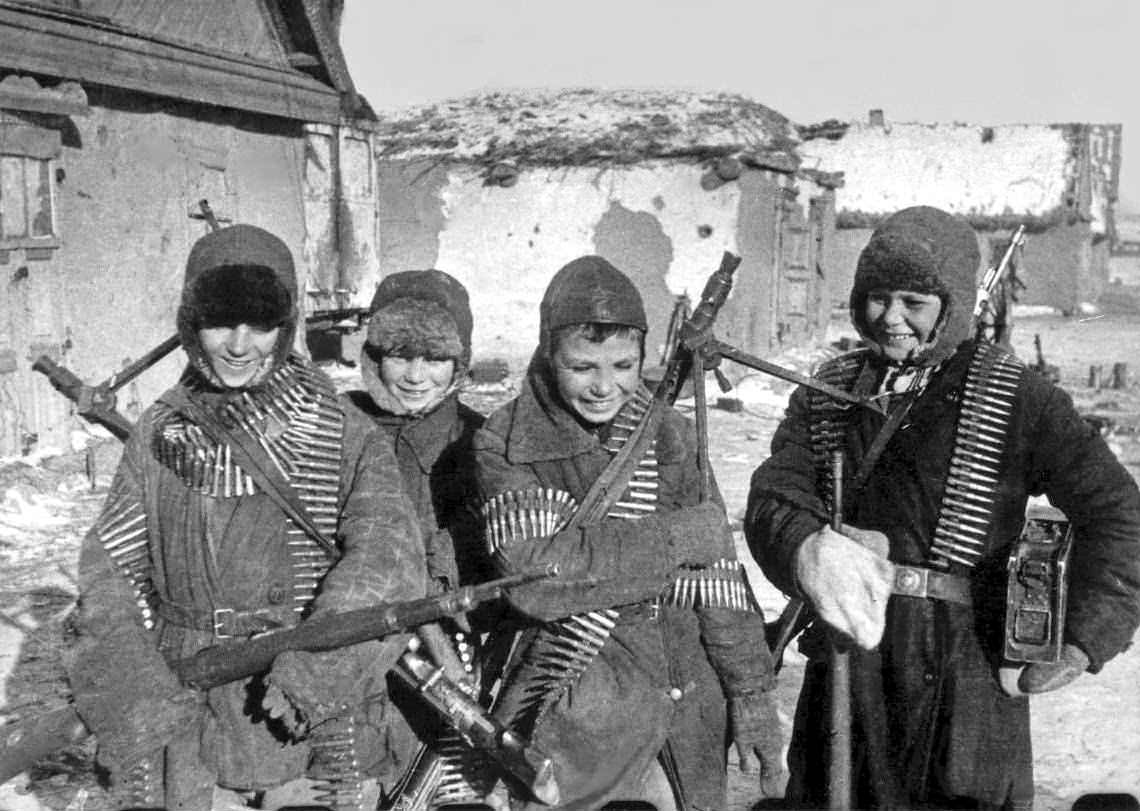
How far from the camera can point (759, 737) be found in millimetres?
3260

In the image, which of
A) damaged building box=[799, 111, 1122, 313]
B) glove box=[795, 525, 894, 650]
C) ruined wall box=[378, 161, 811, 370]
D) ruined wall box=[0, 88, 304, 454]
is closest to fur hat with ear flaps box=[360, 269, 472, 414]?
glove box=[795, 525, 894, 650]

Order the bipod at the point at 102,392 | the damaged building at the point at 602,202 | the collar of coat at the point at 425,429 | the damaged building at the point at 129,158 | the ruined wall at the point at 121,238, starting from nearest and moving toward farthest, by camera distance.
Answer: the collar of coat at the point at 425,429, the bipod at the point at 102,392, the damaged building at the point at 129,158, the ruined wall at the point at 121,238, the damaged building at the point at 602,202

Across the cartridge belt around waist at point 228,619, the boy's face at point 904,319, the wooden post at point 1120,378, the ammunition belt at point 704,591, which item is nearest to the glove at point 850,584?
the ammunition belt at point 704,591

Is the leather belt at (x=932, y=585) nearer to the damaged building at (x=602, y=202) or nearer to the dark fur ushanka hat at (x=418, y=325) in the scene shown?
the dark fur ushanka hat at (x=418, y=325)

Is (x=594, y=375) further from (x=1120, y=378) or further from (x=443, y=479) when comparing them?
(x=1120, y=378)

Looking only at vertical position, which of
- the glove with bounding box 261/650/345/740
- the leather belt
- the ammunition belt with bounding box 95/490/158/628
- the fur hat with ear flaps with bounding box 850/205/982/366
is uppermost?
the fur hat with ear flaps with bounding box 850/205/982/366

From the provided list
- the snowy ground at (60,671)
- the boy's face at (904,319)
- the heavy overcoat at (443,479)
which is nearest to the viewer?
the boy's face at (904,319)

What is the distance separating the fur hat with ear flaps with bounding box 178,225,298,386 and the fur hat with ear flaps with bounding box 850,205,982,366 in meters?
→ 1.65

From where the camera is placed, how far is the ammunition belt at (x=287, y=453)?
3164 mm

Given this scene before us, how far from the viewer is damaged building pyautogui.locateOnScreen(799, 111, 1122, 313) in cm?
3344

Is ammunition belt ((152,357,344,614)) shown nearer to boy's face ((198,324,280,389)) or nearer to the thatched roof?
boy's face ((198,324,280,389))

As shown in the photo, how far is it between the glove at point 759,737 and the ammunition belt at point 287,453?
125 centimetres

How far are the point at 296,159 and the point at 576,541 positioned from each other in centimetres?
1054

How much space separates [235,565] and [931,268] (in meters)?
2.10
